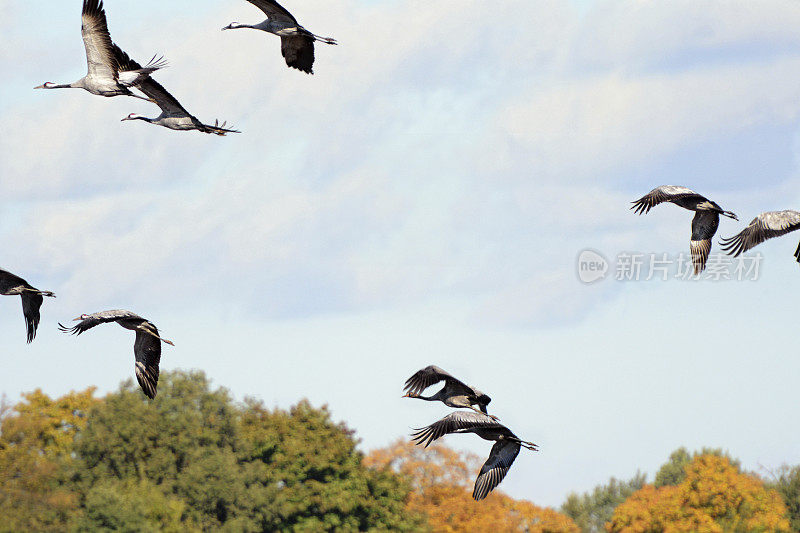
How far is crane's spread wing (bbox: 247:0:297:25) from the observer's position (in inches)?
837

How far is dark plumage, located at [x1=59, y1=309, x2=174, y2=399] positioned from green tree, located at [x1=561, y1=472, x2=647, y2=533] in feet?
250

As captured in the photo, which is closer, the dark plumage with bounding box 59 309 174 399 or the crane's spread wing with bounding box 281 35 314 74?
the dark plumage with bounding box 59 309 174 399

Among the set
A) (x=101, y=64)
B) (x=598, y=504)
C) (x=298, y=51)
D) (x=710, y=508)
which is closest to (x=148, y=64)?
(x=101, y=64)

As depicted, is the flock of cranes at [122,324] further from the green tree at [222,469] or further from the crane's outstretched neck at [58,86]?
the green tree at [222,469]

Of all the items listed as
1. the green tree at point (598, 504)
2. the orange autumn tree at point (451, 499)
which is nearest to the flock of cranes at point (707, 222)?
the orange autumn tree at point (451, 499)

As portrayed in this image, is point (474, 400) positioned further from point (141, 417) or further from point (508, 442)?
point (141, 417)

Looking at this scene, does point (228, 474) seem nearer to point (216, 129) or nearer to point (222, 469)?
point (222, 469)

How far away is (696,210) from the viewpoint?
Result: 74.4 feet

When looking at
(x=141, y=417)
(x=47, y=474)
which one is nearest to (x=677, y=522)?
(x=141, y=417)

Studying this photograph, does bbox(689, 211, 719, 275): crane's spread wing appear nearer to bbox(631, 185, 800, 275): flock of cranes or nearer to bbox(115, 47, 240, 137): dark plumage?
bbox(631, 185, 800, 275): flock of cranes

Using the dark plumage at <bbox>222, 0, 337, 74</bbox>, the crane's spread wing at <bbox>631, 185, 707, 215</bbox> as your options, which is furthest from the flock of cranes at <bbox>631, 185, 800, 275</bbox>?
the dark plumage at <bbox>222, 0, 337, 74</bbox>

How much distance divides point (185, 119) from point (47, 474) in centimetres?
5142

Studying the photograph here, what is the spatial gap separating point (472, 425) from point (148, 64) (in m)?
8.29

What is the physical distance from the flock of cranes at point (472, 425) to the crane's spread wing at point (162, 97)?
259 inches
